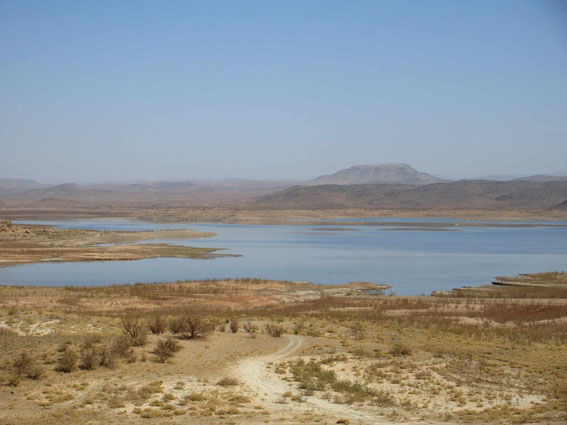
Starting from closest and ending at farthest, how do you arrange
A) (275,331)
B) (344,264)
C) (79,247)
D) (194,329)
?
(194,329)
(275,331)
(344,264)
(79,247)

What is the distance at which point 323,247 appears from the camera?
63.9 metres

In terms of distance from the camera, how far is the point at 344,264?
160 feet

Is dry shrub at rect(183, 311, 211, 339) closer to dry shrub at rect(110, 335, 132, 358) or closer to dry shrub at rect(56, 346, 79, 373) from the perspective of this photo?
dry shrub at rect(110, 335, 132, 358)

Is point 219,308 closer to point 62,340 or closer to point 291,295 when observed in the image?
point 291,295

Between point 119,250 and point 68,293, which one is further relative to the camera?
point 119,250

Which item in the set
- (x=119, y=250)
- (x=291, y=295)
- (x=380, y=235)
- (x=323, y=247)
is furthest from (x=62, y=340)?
(x=380, y=235)

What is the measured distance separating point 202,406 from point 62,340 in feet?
20.9

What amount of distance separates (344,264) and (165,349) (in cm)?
3458

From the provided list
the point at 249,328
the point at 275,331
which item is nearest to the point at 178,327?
the point at 249,328

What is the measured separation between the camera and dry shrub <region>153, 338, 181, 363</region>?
1470 cm

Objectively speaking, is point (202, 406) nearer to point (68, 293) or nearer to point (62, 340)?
point (62, 340)

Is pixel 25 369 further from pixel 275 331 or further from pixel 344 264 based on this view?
pixel 344 264

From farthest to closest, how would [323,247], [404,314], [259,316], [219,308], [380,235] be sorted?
[380,235] → [323,247] → [219,308] → [404,314] → [259,316]

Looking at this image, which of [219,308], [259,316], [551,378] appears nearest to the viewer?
[551,378]
